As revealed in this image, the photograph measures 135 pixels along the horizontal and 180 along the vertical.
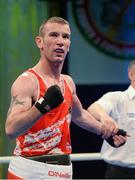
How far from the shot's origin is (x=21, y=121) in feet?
8.21

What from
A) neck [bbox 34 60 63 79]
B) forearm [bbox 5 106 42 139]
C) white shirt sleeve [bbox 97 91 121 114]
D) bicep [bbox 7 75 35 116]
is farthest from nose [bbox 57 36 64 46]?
white shirt sleeve [bbox 97 91 121 114]

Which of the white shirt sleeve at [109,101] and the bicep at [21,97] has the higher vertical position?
the bicep at [21,97]

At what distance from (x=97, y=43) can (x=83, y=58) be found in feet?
0.52

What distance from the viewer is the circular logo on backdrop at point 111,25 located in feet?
15.4

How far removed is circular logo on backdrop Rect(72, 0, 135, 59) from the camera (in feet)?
15.4

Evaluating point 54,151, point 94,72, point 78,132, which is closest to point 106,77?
point 94,72

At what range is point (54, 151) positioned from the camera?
277 centimetres

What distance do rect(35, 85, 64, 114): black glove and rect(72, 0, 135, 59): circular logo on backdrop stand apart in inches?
86.1

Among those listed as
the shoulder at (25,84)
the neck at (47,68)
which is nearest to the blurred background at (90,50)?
the neck at (47,68)

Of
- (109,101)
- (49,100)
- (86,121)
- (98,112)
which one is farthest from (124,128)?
(49,100)

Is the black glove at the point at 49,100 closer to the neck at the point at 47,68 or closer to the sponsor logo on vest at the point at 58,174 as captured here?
the neck at the point at 47,68

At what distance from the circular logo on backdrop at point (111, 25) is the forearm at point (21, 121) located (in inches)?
87.3

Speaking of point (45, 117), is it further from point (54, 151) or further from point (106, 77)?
point (106, 77)

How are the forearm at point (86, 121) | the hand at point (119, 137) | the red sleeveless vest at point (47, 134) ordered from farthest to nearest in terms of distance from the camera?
the forearm at point (86, 121) < the hand at point (119, 137) < the red sleeveless vest at point (47, 134)
